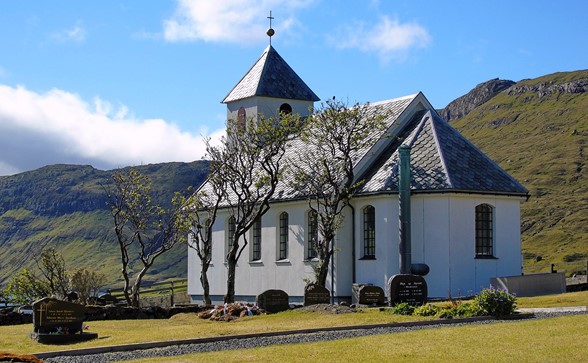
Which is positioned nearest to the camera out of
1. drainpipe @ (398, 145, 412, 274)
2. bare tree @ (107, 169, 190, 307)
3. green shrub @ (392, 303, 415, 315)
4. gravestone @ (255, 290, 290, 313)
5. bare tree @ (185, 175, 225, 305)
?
green shrub @ (392, 303, 415, 315)

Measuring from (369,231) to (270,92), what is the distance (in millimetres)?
15363

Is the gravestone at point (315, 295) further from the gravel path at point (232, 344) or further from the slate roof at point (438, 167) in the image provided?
the gravel path at point (232, 344)

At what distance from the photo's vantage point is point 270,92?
180 ft

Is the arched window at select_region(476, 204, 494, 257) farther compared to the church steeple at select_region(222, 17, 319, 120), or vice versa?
the church steeple at select_region(222, 17, 319, 120)

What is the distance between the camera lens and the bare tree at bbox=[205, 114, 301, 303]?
43.9 m

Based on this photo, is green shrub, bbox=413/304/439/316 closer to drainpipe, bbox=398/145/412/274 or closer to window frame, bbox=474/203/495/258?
drainpipe, bbox=398/145/412/274

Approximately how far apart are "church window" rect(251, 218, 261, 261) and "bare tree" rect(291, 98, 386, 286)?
203 inches

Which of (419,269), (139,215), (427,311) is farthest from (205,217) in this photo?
(427,311)

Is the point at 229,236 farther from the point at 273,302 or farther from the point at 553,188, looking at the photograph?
the point at 553,188

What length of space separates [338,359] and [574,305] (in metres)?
13.7

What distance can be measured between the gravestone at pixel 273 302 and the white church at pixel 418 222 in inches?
296

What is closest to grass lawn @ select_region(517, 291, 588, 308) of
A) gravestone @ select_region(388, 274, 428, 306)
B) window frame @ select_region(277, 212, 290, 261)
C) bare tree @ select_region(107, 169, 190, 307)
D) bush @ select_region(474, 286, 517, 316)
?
gravestone @ select_region(388, 274, 428, 306)

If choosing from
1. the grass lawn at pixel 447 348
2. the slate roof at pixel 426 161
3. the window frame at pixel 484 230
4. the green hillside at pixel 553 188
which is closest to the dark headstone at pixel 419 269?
the window frame at pixel 484 230

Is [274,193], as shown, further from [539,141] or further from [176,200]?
[539,141]
